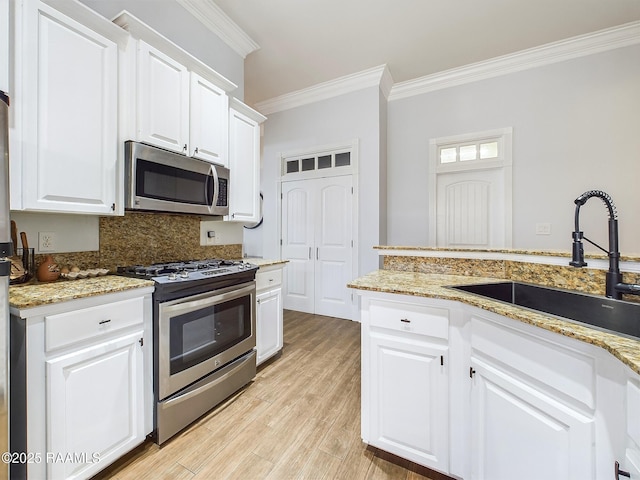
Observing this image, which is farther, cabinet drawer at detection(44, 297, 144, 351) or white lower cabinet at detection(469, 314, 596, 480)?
cabinet drawer at detection(44, 297, 144, 351)

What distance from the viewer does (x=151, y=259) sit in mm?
2072

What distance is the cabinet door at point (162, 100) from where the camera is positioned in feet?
5.62

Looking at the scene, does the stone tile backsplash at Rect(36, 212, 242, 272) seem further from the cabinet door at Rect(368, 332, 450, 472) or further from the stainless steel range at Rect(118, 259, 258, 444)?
the cabinet door at Rect(368, 332, 450, 472)

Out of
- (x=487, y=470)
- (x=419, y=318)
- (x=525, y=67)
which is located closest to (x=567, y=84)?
(x=525, y=67)

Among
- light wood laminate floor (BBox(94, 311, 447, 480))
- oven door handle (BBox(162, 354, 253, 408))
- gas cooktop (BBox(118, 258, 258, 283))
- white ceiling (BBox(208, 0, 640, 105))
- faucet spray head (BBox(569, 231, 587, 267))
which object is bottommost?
light wood laminate floor (BBox(94, 311, 447, 480))

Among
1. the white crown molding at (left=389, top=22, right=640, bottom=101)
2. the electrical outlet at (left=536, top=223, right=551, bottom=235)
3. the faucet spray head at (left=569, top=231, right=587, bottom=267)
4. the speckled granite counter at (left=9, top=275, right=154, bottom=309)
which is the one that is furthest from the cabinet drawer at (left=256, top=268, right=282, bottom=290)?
the white crown molding at (left=389, top=22, right=640, bottom=101)

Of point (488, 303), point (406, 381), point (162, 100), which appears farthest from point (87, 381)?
point (488, 303)

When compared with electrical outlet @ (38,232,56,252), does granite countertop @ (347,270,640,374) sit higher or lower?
lower

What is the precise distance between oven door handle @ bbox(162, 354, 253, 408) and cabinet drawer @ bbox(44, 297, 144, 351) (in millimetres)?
498

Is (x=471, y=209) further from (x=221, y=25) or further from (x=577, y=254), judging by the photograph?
(x=221, y=25)

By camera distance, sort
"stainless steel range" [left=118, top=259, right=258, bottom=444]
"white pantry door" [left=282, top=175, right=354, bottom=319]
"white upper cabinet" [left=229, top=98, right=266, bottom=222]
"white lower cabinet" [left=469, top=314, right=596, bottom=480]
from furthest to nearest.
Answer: "white pantry door" [left=282, top=175, right=354, bottom=319] < "white upper cabinet" [left=229, top=98, right=266, bottom=222] < "stainless steel range" [left=118, top=259, right=258, bottom=444] < "white lower cabinet" [left=469, top=314, right=596, bottom=480]

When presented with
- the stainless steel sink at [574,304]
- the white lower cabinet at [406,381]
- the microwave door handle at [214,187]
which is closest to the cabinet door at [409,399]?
the white lower cabinet at [406,381]

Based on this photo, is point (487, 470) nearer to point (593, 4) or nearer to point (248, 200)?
point (248, 200)

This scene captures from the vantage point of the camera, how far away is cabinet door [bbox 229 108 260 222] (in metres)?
2.45
